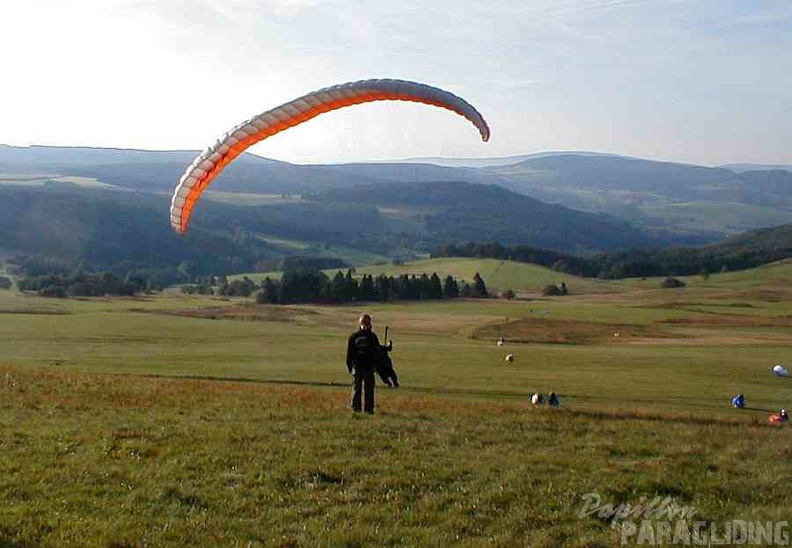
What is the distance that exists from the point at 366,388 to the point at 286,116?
197 inches

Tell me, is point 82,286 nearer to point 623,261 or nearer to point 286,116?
point 286,116

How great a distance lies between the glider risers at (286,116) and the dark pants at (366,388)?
4487 millimetres

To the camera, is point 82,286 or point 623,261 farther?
point 623,261

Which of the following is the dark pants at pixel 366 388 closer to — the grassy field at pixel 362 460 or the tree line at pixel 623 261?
the grassy field at pixel 362 460

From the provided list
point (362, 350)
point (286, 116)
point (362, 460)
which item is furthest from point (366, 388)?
point (286, 116)

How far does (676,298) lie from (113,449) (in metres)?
85.4

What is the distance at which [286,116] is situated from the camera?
15.1 meters

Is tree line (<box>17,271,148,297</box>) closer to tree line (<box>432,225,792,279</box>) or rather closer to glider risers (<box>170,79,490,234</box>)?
tree line (<box>432,225,792,279</box>)

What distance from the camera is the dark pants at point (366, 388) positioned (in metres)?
14.6

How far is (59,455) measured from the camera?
1020 cm

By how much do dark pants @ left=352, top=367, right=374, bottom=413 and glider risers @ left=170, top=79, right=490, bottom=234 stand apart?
449 cm

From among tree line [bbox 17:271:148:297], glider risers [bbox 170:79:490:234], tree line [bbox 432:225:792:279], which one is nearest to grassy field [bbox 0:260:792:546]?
glider risers [bbox 170:79:490:234]

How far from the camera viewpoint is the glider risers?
1512 centimetres

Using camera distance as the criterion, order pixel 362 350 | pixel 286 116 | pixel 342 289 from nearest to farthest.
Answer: pixel 362 350, pixel 286 116, pixel 342 289
